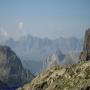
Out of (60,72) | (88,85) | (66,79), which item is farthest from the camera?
(60,72)

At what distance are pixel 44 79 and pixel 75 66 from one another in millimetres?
8044

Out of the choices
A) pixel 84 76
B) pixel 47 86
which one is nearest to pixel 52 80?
pixel 47 86

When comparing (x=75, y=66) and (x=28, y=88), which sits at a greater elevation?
(x=75, y=66)

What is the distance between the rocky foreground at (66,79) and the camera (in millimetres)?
69562

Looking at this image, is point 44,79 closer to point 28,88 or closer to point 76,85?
point 28,88

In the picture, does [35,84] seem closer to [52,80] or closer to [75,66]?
[52,80]

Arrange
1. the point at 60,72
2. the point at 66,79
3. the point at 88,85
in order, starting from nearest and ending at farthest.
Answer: the point at 88,85, the point at 66,79, the point at 60,72

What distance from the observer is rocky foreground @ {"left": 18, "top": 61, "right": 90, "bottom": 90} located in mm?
69562

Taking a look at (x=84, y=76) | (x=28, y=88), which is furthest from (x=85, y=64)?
(x=28, y=88)

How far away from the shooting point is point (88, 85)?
225ft

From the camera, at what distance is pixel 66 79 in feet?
243

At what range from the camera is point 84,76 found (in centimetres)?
7225

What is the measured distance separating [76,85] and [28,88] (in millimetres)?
17387

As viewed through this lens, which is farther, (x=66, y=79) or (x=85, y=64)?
(x=85, y=64)
